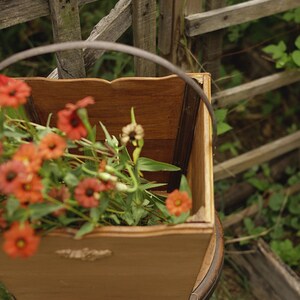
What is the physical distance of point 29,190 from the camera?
2.41ft

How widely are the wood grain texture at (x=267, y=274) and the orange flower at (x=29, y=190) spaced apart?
41.6 inches

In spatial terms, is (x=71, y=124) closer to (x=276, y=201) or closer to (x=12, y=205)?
(x=12, y=205)

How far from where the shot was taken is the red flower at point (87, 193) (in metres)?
0.77

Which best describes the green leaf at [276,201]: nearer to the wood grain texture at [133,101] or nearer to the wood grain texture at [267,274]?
the wood grain texture at [267,274]

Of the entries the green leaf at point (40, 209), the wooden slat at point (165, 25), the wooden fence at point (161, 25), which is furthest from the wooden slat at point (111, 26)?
the green leaf at point (40, 209)

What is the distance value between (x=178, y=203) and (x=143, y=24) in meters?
0.56

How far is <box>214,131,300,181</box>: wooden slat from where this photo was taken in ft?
5.52

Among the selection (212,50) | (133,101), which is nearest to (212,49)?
(212,50)

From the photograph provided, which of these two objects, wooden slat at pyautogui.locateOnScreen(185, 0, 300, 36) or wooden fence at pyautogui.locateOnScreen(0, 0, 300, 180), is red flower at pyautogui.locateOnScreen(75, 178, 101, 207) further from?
wooden slat at pyautogui.locateOnScreen(185, 0, 300, 36)

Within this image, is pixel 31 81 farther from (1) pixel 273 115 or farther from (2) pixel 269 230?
(1) pixel 273 115

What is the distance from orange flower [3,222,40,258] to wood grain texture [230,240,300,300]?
3.42ft

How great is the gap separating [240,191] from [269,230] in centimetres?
19

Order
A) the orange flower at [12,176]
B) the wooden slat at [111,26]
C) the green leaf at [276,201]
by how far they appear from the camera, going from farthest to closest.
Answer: the green leaf at [276,201]
the wooden slat at [111,26]
the orange flower at [12,176]

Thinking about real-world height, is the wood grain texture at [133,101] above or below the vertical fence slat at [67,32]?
below
